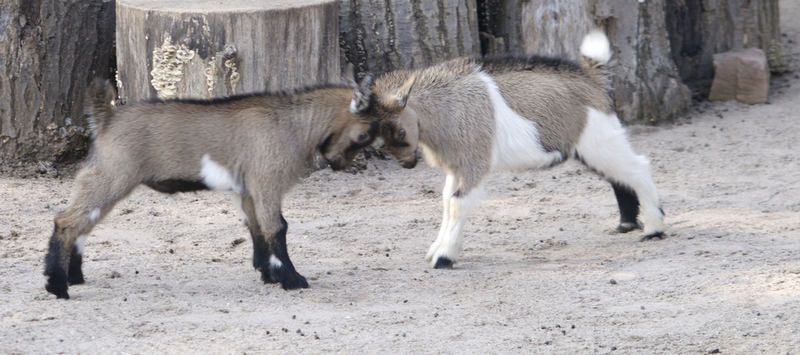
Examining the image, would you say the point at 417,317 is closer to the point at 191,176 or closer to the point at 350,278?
the point at 350,278

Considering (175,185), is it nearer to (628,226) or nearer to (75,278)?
(75,278)

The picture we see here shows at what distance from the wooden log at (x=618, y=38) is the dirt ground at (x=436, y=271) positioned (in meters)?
0.52

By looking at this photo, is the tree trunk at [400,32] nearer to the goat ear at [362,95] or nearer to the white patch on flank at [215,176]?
the goat ear at [362,95]

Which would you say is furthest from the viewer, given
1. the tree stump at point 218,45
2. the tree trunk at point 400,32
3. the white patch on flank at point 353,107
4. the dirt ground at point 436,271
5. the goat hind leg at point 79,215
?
the tree trunk at point 400,32

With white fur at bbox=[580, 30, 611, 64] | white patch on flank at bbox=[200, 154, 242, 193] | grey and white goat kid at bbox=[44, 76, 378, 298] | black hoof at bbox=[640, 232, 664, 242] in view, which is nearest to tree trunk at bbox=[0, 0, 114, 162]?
grey and white goat kid at bbox=[44, 76, 378, 298]

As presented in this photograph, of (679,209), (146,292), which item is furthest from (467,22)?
(146,292)

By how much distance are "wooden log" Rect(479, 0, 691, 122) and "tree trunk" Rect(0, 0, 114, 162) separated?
3253 mm

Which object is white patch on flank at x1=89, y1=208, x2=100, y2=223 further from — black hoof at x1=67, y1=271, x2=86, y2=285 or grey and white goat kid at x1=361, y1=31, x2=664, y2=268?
grey and white goat kid at x1=361, y1=31, x2=664, y2=268

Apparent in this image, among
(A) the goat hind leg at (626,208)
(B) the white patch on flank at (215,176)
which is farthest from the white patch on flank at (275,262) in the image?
(A) the goat hind leg at (626,208)

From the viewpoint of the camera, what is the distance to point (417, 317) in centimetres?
489

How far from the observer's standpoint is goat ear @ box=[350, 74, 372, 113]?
5.21 metres

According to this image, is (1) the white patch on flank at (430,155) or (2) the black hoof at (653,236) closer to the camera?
(1) the white patch on flank at (430,155)

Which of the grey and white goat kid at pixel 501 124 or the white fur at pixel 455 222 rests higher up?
the grey and white goat kid at pixel 501 124

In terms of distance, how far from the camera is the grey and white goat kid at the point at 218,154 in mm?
5031
